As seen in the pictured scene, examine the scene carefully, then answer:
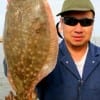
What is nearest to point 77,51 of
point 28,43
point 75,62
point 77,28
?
point 75,62

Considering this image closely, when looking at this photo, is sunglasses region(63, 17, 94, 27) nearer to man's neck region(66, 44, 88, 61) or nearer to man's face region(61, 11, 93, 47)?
man's face region(61, 11, 93, 47)

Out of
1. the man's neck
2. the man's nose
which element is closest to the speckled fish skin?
the man's nose

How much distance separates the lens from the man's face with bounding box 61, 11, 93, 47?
5.29 metres

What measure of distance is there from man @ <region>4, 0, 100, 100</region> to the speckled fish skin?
802mm

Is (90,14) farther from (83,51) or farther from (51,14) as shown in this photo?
(51,14)

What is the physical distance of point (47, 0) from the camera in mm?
4539

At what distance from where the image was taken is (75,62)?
5.67 m

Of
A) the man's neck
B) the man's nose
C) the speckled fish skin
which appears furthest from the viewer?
the man's neck

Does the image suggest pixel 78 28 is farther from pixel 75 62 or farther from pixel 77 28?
pixel 75 62

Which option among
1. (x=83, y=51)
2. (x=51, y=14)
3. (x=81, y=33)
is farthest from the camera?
(x=83, y=51)

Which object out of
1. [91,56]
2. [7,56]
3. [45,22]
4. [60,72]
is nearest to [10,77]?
[7,56]

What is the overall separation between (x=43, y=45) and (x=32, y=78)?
1.25ft

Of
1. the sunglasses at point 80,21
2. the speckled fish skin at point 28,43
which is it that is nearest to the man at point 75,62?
the sunglasses at point 80,21

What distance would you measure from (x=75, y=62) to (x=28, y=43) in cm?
126
